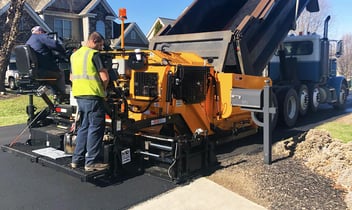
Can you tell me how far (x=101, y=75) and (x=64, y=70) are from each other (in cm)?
192

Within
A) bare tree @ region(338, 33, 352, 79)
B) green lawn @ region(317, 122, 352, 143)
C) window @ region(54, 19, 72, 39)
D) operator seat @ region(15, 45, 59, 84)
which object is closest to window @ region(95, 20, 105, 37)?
window @ region(54, 19, 72, 39)

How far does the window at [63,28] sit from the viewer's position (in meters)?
29.9

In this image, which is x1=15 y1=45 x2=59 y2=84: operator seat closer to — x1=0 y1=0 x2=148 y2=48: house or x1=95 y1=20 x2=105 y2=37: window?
x1=0 y1=0 x2=148 y2=48: house

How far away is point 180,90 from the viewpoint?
5.54 meters

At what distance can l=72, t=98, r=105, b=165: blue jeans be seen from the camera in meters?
4.75

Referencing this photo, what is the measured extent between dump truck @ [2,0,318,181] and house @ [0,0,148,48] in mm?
21901

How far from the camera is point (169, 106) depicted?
18.0ft

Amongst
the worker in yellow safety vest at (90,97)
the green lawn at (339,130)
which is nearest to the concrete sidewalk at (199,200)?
the worker in yellow safety vest at (90,97)

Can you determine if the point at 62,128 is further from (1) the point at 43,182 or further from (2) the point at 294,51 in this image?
(2) the point at 294,51

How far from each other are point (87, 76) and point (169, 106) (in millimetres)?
1338

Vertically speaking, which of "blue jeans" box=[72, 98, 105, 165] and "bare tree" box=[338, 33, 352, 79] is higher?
"bare tree" box=[338, 33, 352, 79]

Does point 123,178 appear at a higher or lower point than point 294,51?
lower

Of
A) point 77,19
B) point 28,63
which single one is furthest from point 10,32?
point 77,19

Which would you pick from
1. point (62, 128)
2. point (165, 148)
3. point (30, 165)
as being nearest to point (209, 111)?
point (165, 148)
